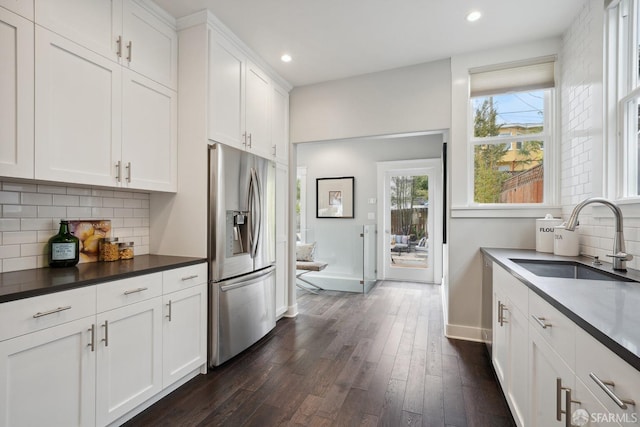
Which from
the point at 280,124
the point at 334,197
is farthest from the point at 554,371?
the point at 334,197

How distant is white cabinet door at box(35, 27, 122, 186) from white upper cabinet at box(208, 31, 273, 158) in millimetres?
654

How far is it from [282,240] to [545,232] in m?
2.48

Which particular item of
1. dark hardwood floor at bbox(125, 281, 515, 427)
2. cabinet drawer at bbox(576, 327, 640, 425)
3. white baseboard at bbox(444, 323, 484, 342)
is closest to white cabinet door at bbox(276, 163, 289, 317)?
dark hardwood floor at bbox(125, 281, 515, 427)

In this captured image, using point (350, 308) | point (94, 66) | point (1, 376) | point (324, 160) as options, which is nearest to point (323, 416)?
point (1, 376)

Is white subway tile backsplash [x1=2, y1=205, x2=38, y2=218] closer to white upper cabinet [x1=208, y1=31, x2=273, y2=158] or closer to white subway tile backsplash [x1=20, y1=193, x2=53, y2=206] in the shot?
white subway tile backsplash [x1=20, y1=193, x2=53, y2=206]

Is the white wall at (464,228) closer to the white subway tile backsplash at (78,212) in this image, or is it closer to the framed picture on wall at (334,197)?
the framed picture on wall at (334,197)

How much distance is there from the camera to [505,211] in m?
2.78

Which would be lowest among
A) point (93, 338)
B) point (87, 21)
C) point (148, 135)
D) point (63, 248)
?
point (93, 338)

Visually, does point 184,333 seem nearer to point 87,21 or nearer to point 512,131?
point 87,21

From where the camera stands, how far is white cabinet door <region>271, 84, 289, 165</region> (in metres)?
3.26

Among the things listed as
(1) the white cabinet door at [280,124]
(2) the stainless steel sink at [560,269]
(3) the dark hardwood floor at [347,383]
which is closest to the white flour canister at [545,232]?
(2) the stainless steel sink at [560,269]

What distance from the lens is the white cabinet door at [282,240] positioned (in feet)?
10.8

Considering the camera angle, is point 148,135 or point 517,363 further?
point 148,135

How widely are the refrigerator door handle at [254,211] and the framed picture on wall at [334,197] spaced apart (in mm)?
2925
